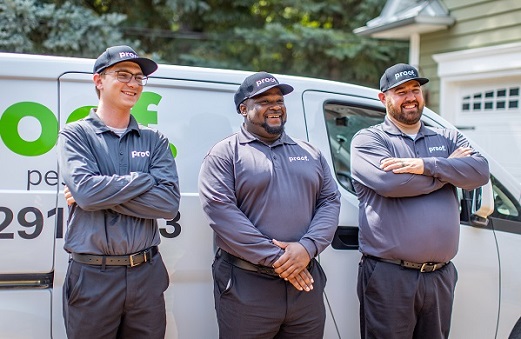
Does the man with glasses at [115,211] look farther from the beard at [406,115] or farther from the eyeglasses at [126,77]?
the beard at [406,115]

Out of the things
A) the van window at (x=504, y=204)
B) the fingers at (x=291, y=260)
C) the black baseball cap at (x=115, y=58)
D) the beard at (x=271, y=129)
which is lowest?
the fingers at (x=291, y=260)

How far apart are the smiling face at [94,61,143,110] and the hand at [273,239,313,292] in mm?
951

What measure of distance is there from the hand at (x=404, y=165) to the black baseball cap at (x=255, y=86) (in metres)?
0.64

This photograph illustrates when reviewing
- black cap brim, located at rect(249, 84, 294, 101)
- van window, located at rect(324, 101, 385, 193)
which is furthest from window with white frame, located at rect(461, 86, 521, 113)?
black cap brim, located at rect(249, 84, 294, 101)

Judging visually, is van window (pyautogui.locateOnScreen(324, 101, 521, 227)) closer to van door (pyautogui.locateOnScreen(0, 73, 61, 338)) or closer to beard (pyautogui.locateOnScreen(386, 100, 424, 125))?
beard (pyautogui.locateOnScreen(386, 100, 424, 125))

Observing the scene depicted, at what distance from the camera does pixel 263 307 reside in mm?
2629

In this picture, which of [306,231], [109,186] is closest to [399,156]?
[306,231]

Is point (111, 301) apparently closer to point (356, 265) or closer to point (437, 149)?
point (356, 265)

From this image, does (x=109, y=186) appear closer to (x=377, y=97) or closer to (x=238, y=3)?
(x=377, y=97)

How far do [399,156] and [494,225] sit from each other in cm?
76

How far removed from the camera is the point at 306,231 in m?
2.74

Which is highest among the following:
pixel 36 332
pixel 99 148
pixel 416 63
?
pixel 416 63

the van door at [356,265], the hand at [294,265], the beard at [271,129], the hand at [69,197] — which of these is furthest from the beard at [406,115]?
the hand at [69,197]

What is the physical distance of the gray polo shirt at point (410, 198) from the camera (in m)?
2.90
